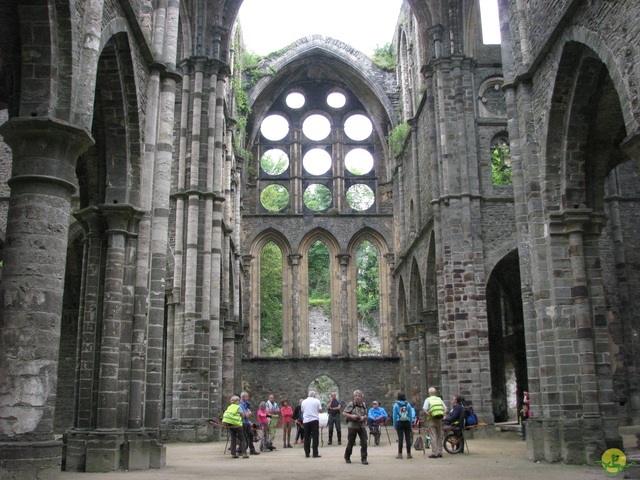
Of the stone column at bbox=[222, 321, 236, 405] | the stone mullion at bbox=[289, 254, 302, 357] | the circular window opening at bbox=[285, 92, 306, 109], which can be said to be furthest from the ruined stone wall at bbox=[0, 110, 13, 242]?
the circular window opening at bbox=[285, 92, 306, 109]

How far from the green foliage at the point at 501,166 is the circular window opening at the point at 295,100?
14782mm

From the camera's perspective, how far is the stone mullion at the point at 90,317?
11070mm

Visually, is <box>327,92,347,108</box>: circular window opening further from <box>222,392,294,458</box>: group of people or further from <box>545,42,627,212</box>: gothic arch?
<box>545,42,627,212</box>: gothic arch

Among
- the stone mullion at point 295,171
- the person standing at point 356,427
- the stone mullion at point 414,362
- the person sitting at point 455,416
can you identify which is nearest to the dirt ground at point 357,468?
the person standing at point 356,427

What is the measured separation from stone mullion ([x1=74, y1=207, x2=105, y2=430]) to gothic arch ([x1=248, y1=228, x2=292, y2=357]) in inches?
813

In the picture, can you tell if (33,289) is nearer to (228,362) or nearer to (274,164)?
(228,362)

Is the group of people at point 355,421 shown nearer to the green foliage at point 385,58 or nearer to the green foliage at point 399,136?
the green foliage at point 399,136

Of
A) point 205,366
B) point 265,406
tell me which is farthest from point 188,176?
point 265,406

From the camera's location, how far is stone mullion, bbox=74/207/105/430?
11070 millimetres

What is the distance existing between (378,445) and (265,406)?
3136 mm

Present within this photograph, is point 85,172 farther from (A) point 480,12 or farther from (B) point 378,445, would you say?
(A) point 480,12

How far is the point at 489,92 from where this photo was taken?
73.4ft

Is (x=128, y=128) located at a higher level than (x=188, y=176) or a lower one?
lower

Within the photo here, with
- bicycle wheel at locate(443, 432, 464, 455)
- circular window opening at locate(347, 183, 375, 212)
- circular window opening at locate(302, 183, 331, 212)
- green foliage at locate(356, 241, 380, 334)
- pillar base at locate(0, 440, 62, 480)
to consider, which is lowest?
bicycle wheel at locate(443, 432, 464, 455)
